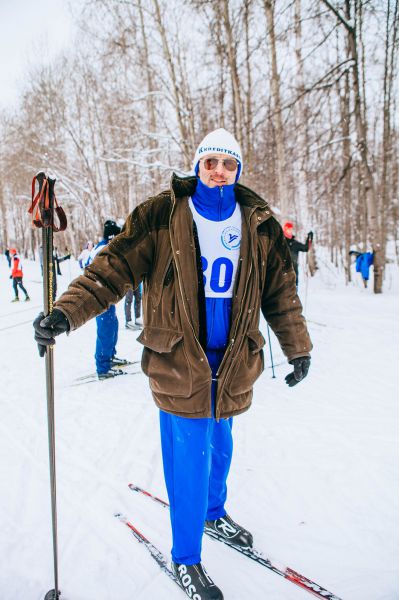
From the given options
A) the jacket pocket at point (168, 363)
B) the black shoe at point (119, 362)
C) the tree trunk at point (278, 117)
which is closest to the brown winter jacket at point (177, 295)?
the jacket pocket at point (168, 363)

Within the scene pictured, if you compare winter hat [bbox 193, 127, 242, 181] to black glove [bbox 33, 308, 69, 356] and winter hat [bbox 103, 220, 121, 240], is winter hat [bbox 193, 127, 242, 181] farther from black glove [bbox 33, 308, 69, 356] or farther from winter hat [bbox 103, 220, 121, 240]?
winter hat [bbox 103, 220, 121, 240]

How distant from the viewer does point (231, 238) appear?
6.08 feet

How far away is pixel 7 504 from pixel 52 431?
1247mm

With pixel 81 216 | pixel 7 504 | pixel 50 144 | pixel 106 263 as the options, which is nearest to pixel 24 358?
Answer: pixel 7 504

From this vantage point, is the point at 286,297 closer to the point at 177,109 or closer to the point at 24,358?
the point at 24,358

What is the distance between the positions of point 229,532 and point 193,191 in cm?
194

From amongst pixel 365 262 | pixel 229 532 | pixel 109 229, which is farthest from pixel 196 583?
pixel 365 262

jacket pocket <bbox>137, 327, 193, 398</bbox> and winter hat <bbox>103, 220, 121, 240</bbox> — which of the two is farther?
winter hat <bbox>103, 220, 121, 240</bbox>

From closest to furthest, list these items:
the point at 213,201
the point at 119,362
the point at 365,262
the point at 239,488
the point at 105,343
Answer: the point at 213,201
the point at 239,488
the point at 105,343
the point at 119,362
the point at 365,262

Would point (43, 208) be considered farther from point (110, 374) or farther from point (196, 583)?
point (110, 374)

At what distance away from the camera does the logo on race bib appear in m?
1.84

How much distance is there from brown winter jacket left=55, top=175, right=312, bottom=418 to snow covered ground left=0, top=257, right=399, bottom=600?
38.9 inches

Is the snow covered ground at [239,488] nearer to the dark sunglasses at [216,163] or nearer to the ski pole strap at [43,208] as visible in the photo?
the ski pole strap at [43,208]

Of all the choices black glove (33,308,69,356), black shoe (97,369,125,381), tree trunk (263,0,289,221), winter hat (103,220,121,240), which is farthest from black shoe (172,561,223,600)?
tree trunk (263,0,289,221)
